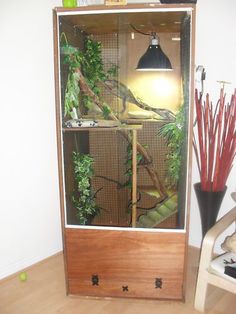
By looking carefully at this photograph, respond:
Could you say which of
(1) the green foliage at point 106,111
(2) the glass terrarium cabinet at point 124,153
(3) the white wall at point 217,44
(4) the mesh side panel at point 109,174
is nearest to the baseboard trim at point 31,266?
(2) the glass terrarium cabinet at point 124,153

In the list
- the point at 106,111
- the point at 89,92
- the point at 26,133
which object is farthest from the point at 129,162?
the point at 26,133

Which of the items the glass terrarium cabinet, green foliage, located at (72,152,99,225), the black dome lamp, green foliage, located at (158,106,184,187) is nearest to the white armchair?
the glass terrarium cabinet

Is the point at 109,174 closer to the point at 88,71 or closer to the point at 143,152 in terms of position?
the point at 143,152

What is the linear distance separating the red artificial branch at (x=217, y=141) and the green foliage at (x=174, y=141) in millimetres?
280

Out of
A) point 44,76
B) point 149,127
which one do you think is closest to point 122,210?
point 149,127

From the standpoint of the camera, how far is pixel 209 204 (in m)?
2.21

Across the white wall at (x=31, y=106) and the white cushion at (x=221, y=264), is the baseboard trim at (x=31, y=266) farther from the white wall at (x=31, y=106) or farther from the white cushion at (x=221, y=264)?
the white cushion at (x=221, y=264)

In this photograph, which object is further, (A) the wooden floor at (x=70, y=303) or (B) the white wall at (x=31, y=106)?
(B) the white wall at (x=31, y=106)

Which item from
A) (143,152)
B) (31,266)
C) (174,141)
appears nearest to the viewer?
(174,141)

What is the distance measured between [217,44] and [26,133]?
5.28ft

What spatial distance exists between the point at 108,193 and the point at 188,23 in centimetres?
122

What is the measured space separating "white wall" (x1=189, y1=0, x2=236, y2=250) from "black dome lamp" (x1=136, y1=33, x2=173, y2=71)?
0.52 metres

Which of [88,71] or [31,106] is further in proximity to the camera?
[31,106]

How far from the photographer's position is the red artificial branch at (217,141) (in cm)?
214
